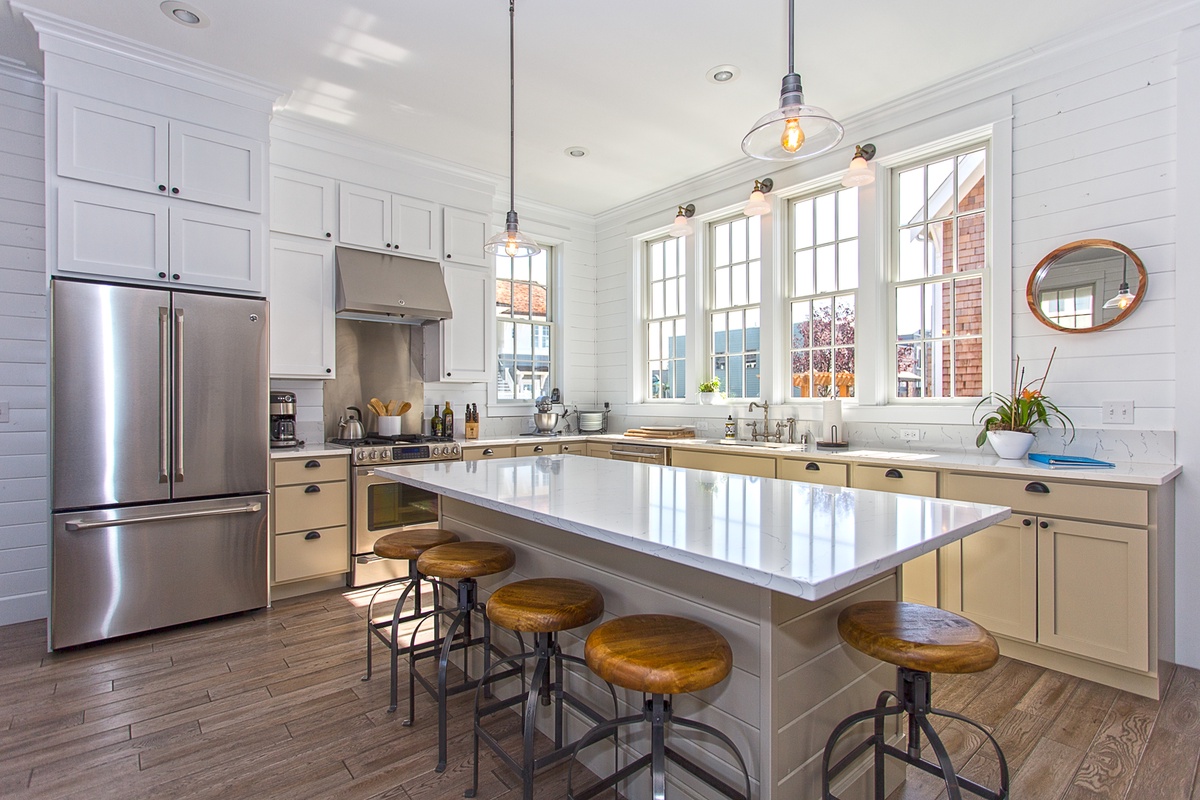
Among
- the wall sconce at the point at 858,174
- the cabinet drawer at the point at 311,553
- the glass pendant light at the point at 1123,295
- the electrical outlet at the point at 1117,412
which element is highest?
the wall sconce at the point at 858,174

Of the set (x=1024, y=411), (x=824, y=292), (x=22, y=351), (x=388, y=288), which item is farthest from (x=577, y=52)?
(x=22, y=351)

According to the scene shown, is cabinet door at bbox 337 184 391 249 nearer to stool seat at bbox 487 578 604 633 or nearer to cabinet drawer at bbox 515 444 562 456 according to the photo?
cabinet drawer at bbox 515 444 562 456

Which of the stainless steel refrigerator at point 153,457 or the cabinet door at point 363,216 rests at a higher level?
the cabinet door at point 363,216

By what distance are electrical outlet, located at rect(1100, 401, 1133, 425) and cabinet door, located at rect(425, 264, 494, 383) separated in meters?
4.07

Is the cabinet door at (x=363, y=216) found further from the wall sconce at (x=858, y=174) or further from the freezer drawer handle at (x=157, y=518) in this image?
the wall sconce at (x=858, y=174)

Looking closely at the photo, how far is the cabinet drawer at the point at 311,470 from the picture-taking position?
12.1 ft

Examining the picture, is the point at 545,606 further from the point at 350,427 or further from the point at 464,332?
the point at 464,332

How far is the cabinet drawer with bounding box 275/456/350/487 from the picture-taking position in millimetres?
3674

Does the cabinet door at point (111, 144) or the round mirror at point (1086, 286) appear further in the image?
the cabinet door at point (111, 144)

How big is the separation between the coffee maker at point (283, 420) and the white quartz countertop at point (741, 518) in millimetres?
1793

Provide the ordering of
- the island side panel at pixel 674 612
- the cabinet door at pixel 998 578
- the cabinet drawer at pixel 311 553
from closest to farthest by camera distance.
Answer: the island side panel at pixel 674 612 → the cabinet door at pixel 998 578 → the cabinet drawer at pixel 311 553

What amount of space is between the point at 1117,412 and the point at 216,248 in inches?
192

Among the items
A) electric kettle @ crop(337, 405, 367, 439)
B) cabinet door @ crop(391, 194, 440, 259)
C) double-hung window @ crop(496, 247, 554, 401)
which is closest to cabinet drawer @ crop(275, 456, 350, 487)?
electric kettle @ crop(337, 405, 367, 439)

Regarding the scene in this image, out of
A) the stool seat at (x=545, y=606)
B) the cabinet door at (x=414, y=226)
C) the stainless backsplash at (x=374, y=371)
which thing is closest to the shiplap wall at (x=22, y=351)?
the stainless backsplash at (x=374, y=371)
